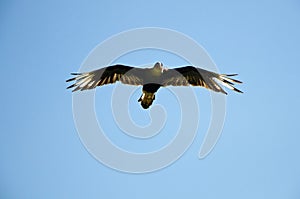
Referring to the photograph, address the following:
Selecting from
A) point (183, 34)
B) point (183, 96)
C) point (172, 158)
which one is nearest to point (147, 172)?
point (172, 158)

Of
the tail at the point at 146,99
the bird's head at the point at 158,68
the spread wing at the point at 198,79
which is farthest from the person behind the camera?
the spread wing at the point at 198,79

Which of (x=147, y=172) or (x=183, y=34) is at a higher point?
(x=183, y=34)

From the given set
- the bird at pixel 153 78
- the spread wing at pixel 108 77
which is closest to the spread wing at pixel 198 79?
the bird at pixel 153 78

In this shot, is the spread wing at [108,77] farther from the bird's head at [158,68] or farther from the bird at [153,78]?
the bird's head at [158,68]

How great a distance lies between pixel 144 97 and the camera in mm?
9812

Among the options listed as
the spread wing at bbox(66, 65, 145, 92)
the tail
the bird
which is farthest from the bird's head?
the tail

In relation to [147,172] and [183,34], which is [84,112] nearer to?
[147,172]

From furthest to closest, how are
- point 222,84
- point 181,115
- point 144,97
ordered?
point 181,115 < point 222,84 < point 144,97

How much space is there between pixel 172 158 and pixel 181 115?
1.12 m

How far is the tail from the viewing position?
31.6ft

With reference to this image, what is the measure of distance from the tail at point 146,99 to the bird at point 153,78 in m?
0.12

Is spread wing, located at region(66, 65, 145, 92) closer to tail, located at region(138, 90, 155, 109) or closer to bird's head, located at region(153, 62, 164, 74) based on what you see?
bird's head, located at region(153, 62, 164, 74)

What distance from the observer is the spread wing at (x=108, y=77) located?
1023cm

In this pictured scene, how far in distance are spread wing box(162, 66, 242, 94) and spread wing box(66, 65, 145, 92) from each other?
2.27 ft
